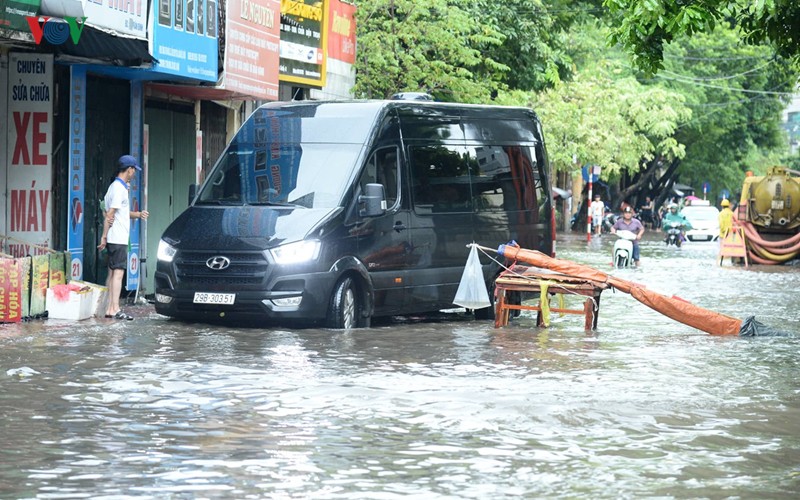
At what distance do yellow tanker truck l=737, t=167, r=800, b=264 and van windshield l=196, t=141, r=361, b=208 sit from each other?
23.9 metres

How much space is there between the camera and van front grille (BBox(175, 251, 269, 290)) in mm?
15336

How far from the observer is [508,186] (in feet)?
62.9

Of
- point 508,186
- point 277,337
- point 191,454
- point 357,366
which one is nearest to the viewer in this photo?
point 191,454

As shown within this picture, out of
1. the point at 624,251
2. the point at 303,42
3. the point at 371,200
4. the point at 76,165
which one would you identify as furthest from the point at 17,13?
the point at 624,251

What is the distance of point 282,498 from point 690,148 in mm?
69197

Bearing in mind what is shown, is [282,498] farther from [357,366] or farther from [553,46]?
[553,46]

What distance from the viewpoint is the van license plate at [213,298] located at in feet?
50.6

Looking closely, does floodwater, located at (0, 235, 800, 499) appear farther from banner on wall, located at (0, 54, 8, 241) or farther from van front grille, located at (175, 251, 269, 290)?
banner on wall, located at (0, 54, 8, 241)

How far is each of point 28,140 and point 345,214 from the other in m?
4.24

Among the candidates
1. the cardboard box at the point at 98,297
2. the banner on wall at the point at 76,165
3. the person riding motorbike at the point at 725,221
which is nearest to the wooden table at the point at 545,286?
the cardboard box at the point at 98,297

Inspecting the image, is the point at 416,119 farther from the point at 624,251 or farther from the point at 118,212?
the point at 624,251

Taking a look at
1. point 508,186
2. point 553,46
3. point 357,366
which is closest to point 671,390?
point 357,366

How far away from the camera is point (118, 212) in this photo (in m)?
17.0

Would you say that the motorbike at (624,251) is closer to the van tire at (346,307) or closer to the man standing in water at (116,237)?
the van tire at (346,307)
